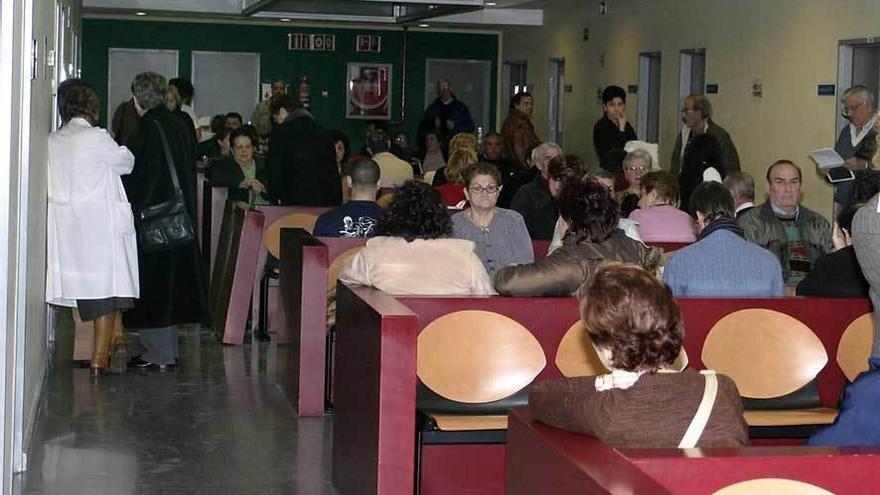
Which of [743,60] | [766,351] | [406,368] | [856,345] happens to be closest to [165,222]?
[406,368]

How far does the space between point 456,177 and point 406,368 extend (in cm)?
484

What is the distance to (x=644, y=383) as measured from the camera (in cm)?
282

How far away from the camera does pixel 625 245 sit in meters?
4.91

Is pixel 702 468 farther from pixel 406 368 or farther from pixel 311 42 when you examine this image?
pixel 311 42

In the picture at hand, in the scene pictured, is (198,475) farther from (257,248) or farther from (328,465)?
(257,248)

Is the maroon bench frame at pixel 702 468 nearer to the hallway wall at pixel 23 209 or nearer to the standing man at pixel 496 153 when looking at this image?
the hallway wall at pixel 23 209

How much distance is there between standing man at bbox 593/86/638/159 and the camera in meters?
12.0

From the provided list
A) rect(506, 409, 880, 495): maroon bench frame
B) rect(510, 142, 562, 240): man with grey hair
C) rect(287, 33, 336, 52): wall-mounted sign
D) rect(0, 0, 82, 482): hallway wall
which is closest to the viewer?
rect(506, 409, 880, 495): maroon bench frame

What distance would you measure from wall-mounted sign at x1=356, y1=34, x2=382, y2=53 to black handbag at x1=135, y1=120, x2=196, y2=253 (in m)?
14.8

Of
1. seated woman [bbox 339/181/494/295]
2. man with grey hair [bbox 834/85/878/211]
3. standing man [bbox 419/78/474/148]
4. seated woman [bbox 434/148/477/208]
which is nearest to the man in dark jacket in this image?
seated woman [bbox 434/148/477/208]

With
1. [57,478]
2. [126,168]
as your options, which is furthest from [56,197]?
[57,478]

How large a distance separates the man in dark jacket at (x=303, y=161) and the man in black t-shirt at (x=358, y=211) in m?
2.12

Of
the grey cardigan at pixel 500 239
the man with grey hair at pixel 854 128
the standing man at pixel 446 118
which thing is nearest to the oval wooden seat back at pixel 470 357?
the grey cardigan at pixel 500 239

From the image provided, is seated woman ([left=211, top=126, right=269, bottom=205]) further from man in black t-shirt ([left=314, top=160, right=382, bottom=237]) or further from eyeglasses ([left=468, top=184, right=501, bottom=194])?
eyeglasses ([left=468, top=184, right=501, bottom=194])
